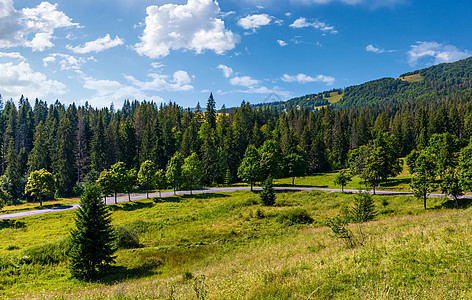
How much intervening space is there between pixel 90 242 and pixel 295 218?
25.2 m

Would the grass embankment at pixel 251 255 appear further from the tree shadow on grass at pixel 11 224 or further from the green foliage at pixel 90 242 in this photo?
the green foliage at pixel 90 242

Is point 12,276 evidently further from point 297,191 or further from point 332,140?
point 332,140

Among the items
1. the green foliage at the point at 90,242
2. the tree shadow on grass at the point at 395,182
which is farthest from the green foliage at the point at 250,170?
the green foliage at the point at 90,242

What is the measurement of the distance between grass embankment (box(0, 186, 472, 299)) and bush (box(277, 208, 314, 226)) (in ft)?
1.20

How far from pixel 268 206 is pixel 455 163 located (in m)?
48.4

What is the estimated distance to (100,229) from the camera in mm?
20344

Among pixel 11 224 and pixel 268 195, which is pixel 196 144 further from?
pixel 11 224

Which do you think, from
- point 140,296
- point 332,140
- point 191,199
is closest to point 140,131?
point 191,199

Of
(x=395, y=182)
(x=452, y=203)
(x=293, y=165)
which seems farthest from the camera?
→ (x=293, y=165)

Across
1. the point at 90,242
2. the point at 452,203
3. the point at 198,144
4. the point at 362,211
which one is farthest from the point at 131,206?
the point at 452,203

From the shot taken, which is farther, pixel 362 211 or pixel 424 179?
pixel 424 179

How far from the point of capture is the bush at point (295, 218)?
3356 cm

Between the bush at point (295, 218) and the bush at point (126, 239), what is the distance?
19.4 metres

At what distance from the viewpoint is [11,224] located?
37.8m
